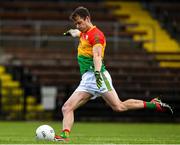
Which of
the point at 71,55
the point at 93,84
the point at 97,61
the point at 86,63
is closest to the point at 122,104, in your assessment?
the point at 93,84

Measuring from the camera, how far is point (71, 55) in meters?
26.0

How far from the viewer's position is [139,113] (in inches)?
930

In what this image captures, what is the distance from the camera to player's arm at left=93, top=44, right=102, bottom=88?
11.8 metres

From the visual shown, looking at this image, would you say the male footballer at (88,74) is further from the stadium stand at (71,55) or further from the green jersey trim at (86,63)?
the stadium stand at (71,55)

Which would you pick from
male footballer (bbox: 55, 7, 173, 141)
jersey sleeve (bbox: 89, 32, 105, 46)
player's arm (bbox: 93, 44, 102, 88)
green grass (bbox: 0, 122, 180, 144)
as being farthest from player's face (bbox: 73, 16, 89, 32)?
green grass (bbox: 0, 122, 180, 144)

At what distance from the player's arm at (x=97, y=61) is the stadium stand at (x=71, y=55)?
11.2 m

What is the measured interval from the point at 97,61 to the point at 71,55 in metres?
14.1

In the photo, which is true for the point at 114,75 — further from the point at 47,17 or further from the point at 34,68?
the point at 47,17

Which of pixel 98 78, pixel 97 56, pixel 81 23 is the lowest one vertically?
pixel 98 78

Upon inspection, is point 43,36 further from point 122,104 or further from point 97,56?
point 97,56

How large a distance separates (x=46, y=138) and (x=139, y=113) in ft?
38.9

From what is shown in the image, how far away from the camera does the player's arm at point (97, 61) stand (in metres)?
11.8

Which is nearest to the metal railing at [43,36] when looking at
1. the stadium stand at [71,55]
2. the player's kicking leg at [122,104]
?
the stadium stand at [71,55]

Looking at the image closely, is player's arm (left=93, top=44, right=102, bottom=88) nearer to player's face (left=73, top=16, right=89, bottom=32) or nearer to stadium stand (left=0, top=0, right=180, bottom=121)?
player's face (left=73, top=16, right=89, bottom=32)
